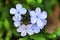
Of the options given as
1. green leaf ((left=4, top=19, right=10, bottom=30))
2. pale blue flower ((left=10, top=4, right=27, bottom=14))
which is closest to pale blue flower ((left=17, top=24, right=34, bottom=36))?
pale blue flower ((left=10, top=4, right=27, bottom=14))

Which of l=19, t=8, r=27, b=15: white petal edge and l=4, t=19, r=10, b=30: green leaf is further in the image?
l=4, t=19, r=10, b=30: green leaf

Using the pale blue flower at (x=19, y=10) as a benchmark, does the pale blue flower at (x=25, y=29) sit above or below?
below

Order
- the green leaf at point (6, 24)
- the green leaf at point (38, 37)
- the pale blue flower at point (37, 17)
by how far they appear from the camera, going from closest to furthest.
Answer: the pale blue flower at point (37, 17) < the green leaf at point (38, 37) < the green leaf at point (6, 24)

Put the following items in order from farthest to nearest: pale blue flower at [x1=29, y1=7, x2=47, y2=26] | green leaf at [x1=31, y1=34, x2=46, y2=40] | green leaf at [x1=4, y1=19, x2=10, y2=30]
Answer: green leaf at [x1=4, y1=19, x2=10, y2=30], green leaf at [x1=31, y1=34, x2=46, y2=40], pale blue flower at [x1=29, y1=7, x2=47, y2=26]

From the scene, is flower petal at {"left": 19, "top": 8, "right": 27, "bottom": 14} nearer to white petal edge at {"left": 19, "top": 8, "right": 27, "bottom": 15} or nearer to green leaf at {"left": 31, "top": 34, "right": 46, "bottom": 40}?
white petal edge at {"left": 19, "top": 8, "right": 27, "bottom": 15}

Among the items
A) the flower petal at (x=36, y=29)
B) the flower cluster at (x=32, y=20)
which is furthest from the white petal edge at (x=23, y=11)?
the flower petal at (x=36, y=29)

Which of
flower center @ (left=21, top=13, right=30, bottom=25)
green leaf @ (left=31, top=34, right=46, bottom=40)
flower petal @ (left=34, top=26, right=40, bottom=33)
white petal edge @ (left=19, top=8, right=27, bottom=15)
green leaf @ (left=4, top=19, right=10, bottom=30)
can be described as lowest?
green leaf @ (left=31, top=34, right=46, bottom=40)

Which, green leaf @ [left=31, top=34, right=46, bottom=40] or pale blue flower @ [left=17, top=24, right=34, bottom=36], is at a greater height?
pale blue flower @ [left=17, top=24, right=34, bottom=36]

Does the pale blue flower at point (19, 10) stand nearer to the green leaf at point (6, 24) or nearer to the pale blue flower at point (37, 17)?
the pale blue flower at point (37, 17)

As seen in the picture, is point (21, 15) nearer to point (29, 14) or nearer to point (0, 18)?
point (29, 14)

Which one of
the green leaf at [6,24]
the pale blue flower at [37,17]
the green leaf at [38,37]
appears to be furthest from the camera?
the green leaf at [6,24]

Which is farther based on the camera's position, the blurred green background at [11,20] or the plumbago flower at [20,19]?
the blurred green background at [11,20]

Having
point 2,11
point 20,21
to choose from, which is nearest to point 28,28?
point 20,21
